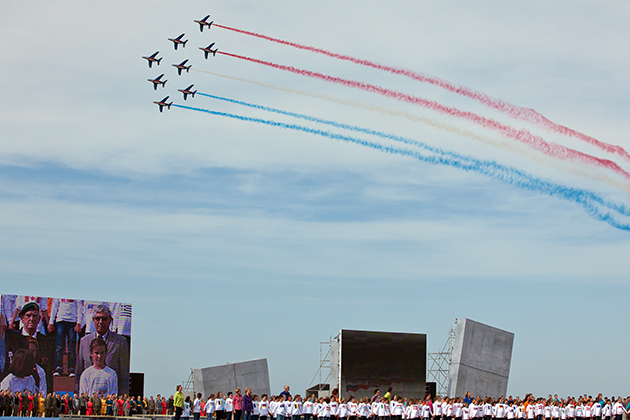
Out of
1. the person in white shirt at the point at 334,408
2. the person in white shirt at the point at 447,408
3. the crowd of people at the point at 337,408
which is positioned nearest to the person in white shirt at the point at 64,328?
the crowd of people at the point at 337,408

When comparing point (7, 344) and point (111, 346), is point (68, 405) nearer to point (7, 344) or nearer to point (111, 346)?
point (7, 344)

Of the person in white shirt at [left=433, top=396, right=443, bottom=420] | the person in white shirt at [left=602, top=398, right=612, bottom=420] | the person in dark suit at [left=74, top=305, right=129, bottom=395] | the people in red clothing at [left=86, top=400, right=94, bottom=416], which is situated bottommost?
the people in red clothing at [left=86, top=400, right=94, bottom=416]

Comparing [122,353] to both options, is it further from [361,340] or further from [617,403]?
[617,403]

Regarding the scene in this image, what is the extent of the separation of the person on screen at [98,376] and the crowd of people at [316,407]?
836 millimetres

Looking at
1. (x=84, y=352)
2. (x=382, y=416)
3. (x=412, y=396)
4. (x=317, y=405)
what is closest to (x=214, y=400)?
(x=317, y=405)

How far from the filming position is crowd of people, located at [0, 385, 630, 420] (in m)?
34.7

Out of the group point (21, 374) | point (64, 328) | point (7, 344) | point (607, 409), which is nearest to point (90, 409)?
point (21, 374)

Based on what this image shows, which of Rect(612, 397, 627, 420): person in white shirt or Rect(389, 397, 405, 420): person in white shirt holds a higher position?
Rect(389, 397, 405, 420): person in white shirt

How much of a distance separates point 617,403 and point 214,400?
22.8 meters

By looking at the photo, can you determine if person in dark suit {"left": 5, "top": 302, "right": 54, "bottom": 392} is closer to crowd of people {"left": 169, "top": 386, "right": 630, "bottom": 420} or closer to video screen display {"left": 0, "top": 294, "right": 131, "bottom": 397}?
video screen display {"left": 0, "top": 294, "right": 131, "bottom": 397}

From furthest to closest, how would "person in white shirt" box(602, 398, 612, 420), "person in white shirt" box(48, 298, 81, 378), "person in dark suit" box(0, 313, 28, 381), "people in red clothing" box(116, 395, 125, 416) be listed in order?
"person in white shirt" box(48, 298, 81, 378)
"person in dark suit" box(0, 313, 28, 381)
"people in red clothing" box(116, 395, 125, 416)
"person in white shirt" box(602, 398, 612, 420)

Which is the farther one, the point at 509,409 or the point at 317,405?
the point at 509,409

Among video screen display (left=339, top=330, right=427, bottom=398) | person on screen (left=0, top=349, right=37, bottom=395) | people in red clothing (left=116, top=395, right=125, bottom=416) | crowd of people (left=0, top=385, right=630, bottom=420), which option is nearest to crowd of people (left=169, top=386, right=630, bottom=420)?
crowd of people (left=0, top=385, right=630, bottom=420)

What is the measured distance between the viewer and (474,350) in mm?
50500
